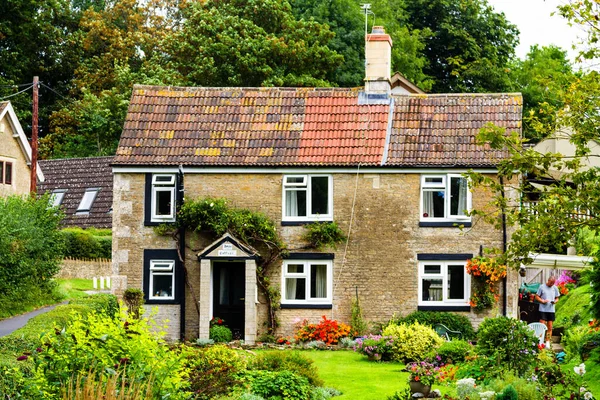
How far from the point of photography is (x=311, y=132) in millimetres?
35625

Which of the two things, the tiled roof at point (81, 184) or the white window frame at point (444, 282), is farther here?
the tiled roof at point (81, 184)

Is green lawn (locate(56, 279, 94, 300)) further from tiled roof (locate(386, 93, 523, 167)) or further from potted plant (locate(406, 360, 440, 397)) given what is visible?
potted plant (locate(406, 360, 440, 397))

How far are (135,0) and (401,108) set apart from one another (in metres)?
37.6

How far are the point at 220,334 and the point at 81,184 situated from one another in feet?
78.3

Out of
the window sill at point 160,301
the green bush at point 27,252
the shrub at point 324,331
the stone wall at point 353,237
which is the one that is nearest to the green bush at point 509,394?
the shrub at point 324,331

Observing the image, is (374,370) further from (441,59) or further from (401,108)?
(441,59)

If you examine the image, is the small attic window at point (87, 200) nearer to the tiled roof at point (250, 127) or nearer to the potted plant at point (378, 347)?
the tiled roof at point (250, 127)

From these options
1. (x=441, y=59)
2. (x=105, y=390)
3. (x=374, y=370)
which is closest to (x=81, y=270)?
(x=374, y=370)

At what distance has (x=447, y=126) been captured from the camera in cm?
3522

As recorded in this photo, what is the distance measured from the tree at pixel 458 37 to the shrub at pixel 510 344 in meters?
40.1

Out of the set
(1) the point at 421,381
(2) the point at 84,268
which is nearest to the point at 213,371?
(1) the point at 421,381

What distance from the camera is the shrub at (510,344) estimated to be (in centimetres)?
2242

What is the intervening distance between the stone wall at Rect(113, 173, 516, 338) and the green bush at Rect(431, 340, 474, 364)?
6335mm

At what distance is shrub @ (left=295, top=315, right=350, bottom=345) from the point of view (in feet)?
108
